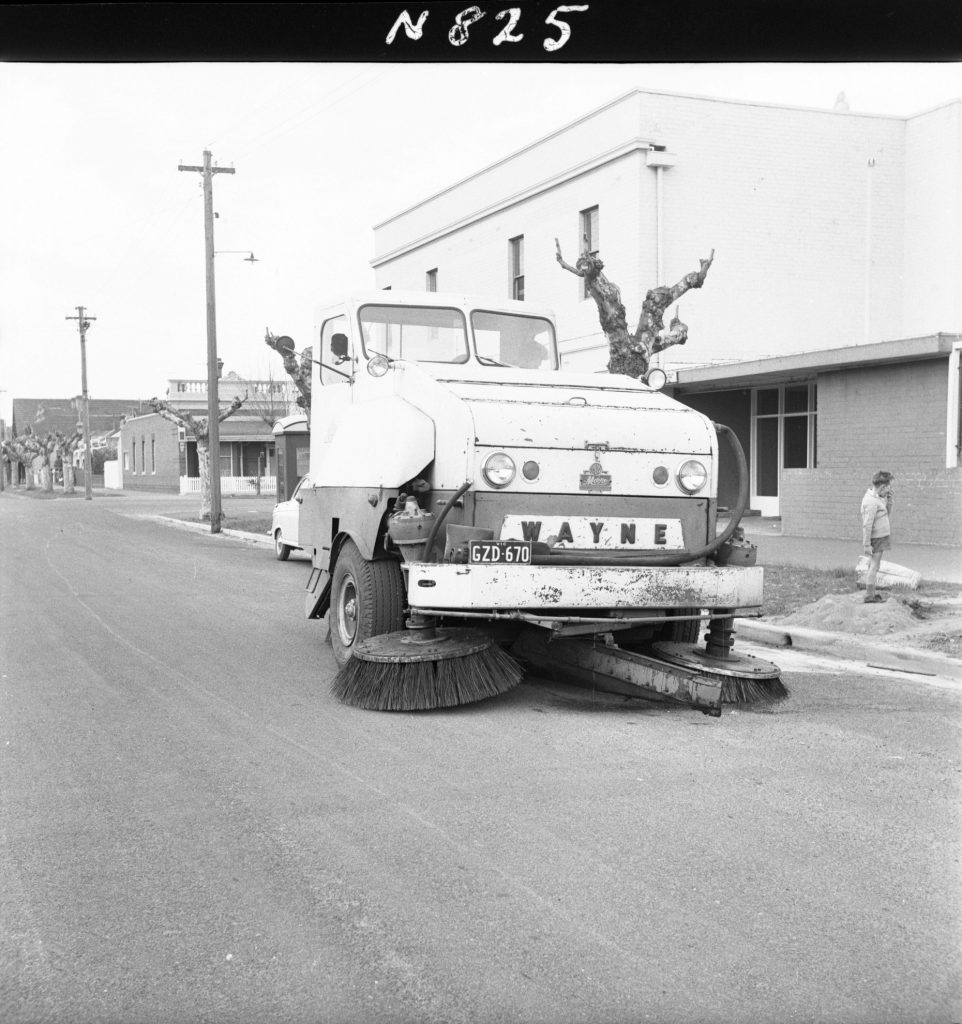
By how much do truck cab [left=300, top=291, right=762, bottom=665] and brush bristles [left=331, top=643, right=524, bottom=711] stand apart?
310 millimetres

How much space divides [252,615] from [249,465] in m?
47.3

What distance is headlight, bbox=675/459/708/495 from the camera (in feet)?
24.2

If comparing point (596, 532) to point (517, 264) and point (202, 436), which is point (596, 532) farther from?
point (202, 436)

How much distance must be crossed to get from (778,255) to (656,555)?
528 inches

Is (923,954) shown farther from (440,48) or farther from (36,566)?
(36,566)

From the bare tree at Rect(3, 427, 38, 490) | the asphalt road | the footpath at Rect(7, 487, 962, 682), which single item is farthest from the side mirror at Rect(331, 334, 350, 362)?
the bare tree at Rect(3, 427, 38, 490)

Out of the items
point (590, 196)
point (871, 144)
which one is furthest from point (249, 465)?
point (871, 144)

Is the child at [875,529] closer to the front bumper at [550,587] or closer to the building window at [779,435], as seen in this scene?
the front bumper at [550,587]

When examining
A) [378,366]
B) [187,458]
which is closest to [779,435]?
[378,366]

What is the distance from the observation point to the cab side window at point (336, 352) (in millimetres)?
8852

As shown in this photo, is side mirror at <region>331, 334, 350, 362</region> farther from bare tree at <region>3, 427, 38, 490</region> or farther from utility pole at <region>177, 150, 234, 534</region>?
bare tree at <region>3, 427, 38, 490</region>

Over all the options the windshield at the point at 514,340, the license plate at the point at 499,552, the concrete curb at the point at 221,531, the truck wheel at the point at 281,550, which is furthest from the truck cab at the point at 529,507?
the concrete curb at the point at 221,531

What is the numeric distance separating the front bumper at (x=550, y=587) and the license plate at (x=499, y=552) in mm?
72

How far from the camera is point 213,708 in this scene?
23.3ft
